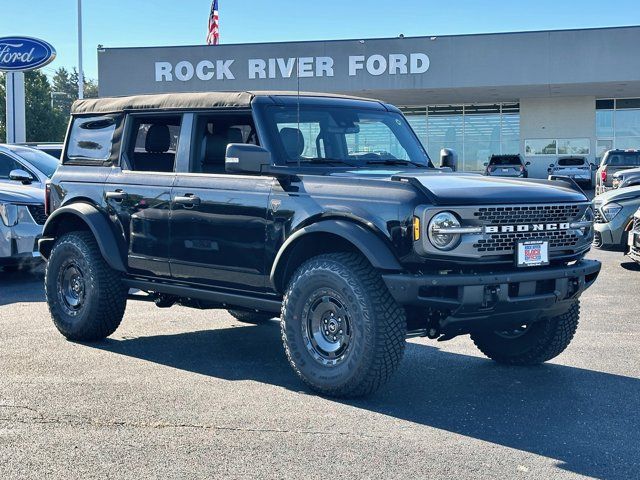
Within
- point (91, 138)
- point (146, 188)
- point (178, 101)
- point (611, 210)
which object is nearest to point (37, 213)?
point (91, 138)

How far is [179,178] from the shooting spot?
274 inches

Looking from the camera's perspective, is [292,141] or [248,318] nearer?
[292,141]

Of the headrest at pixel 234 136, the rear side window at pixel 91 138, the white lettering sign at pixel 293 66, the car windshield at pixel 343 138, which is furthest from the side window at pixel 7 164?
the white lettering sign at pixel 293 66

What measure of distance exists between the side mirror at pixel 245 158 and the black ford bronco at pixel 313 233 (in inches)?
0.4

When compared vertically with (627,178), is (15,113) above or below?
above

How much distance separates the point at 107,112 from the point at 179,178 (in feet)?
4.20

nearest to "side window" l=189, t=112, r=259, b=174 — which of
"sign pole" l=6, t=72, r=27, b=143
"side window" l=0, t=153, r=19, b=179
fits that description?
"side window" l=0, t=153, r=19, b=179

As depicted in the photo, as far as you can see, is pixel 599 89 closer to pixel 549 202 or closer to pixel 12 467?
pixel 549 202

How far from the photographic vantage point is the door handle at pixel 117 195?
7.37m

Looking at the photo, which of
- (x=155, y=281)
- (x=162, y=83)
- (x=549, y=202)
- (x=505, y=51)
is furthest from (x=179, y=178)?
(x=162, y=83)

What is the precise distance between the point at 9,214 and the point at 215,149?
5653 mm

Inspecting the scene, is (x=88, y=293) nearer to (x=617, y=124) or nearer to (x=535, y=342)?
(x=535, y=342)

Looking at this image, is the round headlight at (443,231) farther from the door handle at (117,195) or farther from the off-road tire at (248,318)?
the off-road tire at (248,318)

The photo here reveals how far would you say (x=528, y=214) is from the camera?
5.84 metres
